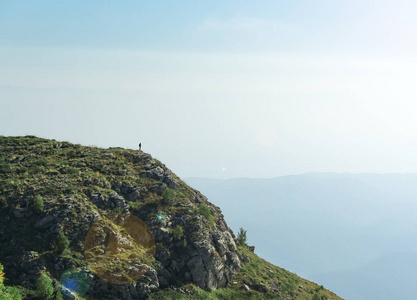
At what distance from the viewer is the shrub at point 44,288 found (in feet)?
116

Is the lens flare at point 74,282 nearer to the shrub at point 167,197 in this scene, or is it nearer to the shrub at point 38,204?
the shrub at point 38,204

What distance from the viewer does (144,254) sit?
159 feet

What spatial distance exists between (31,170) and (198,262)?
117ft

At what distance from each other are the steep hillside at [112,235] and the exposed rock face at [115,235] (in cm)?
15

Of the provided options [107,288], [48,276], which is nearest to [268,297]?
[107,288]

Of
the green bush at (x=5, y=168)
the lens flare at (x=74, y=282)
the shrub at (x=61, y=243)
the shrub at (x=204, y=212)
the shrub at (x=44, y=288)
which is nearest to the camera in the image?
the shrub at (x=44, y=288)

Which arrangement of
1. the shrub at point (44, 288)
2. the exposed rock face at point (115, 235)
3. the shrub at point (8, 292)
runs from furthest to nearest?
the exposed rock face at point (115, 235), the shrub at point (44, 288), the shrub at point (8, 292)

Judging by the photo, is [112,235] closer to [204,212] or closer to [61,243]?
[61,243]

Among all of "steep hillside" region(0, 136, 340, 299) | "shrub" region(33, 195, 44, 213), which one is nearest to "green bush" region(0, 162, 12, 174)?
"steep hillside" region(0, 136, 340, 299)

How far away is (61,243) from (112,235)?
7.96m

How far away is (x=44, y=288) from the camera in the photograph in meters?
35.2

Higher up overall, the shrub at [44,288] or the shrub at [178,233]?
the shrub at [178,233]

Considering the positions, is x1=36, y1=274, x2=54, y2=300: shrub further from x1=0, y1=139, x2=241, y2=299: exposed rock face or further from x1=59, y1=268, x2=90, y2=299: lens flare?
x1=0, y1=139, x2=241, y2=299: exposed rock face

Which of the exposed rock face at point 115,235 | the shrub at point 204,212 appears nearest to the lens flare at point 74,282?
the exposed rock face at point 115,235
